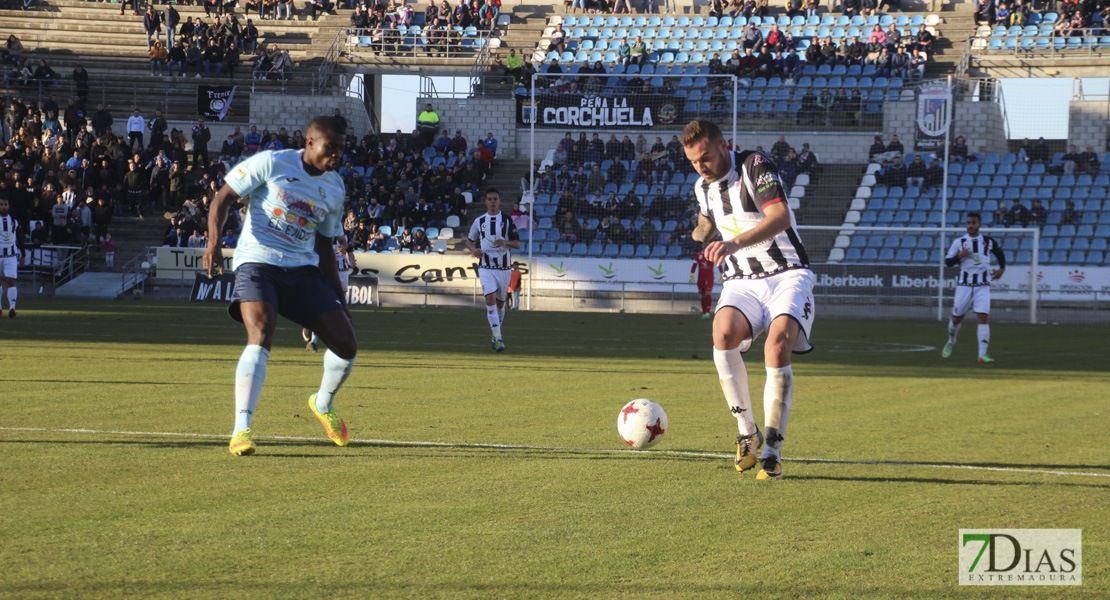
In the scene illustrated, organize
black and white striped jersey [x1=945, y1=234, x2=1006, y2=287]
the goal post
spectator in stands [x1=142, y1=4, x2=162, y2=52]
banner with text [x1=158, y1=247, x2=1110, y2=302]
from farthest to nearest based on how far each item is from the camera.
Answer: spectator in stands [x1=142, y1=4, x2=162, y2=52], the goal post, banner with text [x1=158, y1=247, x2=1110, y2=302], black and white striped jersey [x1=945, y1=234, x2=1006, y2=287]

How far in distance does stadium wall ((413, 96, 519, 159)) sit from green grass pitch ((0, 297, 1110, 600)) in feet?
88.7

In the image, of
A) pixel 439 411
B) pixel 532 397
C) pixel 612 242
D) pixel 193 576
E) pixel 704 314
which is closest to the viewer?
pixel 193 576

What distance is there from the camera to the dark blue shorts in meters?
7.40

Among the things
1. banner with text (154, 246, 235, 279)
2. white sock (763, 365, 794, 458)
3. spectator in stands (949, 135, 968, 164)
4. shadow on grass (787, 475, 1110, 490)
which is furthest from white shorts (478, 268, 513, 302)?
spectator in stands (949, 135, 968, 164)

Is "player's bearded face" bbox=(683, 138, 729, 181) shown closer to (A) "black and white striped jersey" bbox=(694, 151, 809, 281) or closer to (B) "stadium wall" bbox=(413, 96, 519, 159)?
(A) "black and white striped jersey" bbox=(694, 151, 809, 281)

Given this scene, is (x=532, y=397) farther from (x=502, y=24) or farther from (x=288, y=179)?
(x=502, y=24)

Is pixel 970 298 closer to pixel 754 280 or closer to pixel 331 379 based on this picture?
pixel 754 280

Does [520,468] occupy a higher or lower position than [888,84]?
lower


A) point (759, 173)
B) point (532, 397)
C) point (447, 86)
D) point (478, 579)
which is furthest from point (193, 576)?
point (447, 86)

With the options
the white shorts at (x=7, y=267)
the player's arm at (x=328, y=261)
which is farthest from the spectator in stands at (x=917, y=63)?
the player's arm at (x=328, y=261)

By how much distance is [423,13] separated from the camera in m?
45.7

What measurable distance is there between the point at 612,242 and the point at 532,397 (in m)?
22.1

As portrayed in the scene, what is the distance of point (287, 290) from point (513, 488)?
225 cm

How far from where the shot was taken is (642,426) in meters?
7.68
